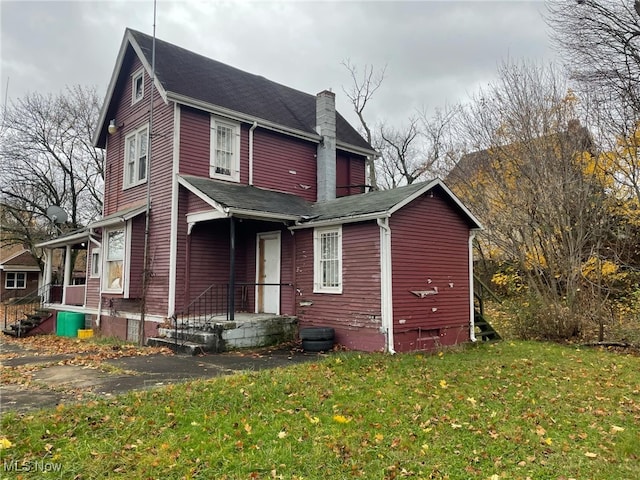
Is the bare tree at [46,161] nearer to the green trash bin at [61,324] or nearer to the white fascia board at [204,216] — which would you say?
the green trash bin at [61,324]

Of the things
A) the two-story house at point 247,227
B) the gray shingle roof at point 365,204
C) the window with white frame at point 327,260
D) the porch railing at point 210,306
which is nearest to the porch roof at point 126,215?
→ the two-story house at point 247,227

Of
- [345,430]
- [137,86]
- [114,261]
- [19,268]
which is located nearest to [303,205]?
[114,261]

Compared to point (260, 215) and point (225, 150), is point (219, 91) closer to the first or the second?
point (225, 150)

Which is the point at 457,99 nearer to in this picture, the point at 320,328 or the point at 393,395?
the point at 320,328

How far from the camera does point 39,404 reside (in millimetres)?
5762

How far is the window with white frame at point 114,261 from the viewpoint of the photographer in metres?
13.4

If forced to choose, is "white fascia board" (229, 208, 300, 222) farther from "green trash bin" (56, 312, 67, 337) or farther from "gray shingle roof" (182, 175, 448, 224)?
"green trash bin" (56, 312, 67, 337)

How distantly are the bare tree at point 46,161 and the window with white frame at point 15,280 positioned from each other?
8.08m

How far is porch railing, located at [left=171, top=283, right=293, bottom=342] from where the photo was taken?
37.1 ft

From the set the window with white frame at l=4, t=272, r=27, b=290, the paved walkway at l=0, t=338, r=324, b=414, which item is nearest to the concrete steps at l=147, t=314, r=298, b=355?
the paved walkway at l=0, t=338, r=324, b=414

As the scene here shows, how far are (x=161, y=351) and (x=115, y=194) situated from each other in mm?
7168

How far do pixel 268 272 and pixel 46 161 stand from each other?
23.4 meters

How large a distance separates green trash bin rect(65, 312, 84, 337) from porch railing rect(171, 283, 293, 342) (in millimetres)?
6100

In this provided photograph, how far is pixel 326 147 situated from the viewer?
51.3 ft
